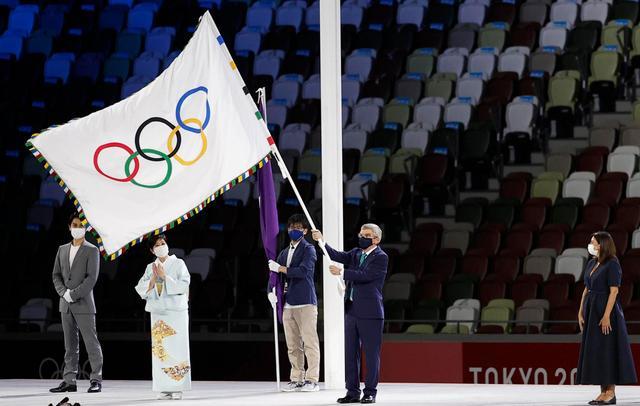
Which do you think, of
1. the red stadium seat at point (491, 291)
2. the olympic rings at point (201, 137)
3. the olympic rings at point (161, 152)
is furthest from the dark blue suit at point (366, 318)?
the red stadium seat at point (491, 291)

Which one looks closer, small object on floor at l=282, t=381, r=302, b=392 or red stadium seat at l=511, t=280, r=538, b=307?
small object on floor at l=282, t=381, r=302, b=392

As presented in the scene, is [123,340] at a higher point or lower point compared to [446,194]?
lower

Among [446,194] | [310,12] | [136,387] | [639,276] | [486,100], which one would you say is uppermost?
[310,12]

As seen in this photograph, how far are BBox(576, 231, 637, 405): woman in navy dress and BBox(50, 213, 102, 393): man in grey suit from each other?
4.25 metres

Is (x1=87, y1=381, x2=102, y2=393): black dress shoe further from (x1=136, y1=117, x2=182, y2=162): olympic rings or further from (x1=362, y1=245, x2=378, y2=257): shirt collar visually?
(x1=362, y1=245, x2=378, y2=257): shirt collar

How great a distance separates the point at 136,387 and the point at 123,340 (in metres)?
2.36

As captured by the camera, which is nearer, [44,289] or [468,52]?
[44,289]

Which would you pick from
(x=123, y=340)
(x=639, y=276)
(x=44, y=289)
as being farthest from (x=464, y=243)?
(x=44, y=289)

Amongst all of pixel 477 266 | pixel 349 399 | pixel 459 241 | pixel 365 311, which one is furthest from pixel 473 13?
pixel 349 399

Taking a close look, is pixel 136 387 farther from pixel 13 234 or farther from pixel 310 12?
pixel 310 12

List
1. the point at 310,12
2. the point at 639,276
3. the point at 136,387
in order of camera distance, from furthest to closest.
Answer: the point at 310,12
the point at 639,276
the point at 136,387

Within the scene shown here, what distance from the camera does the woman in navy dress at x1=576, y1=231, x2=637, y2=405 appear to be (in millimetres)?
10078

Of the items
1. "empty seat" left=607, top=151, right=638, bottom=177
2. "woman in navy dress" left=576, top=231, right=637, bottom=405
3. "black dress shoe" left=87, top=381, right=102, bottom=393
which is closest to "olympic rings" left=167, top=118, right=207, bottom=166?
"black dress shoe" left=87, top=381, right=102, bottom=393

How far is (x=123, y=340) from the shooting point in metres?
14.9
